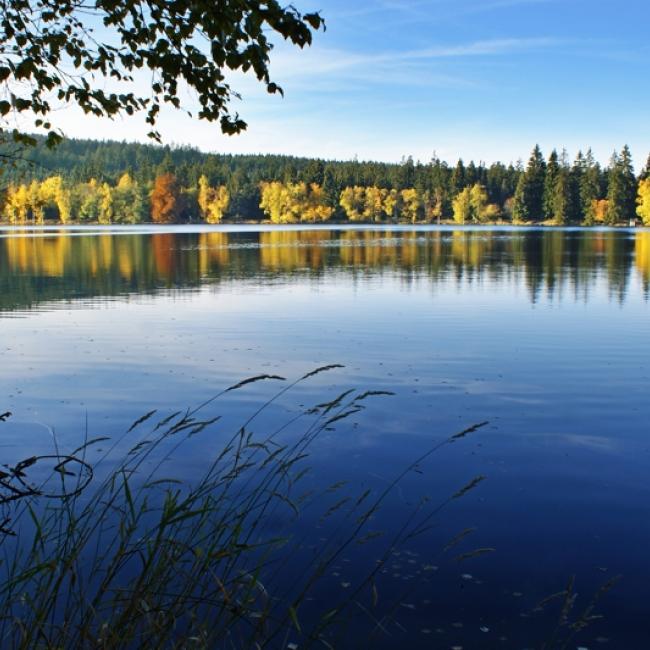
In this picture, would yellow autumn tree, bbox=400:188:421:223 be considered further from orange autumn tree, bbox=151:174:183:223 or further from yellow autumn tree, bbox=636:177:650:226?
yellow autumn tree, bbox=636:177:650:226

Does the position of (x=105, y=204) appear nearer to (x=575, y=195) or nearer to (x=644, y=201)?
(x=575, y=195)

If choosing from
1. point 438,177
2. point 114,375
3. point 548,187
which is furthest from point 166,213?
point 114,375

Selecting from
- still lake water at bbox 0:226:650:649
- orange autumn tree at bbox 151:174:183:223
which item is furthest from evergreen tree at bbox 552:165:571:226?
still lake water at bbox 0:226:650:649

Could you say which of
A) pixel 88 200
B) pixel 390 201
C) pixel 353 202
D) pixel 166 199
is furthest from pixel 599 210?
pixel 88 200

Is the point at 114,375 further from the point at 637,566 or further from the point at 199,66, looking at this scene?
the point at 637,566

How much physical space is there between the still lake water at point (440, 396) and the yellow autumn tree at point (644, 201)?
115m

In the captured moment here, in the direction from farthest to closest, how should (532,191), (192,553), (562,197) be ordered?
1. (532,191)
2. (562,197)
3. (192,553)

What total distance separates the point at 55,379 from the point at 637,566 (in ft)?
35.1

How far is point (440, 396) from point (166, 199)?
166 m

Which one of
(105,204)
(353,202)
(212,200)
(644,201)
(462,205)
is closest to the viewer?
(644,201)

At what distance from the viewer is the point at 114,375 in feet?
45.8

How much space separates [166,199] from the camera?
17075 centimetres

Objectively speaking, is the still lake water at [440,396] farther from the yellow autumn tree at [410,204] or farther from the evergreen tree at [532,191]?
the yellow autumn tree at [410,204]

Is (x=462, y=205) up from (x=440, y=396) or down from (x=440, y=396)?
up
